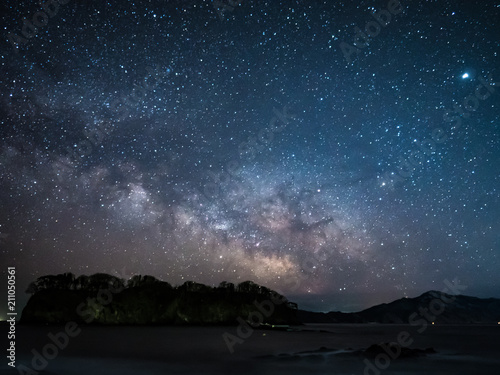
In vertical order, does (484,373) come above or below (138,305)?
below

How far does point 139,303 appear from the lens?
132 metres

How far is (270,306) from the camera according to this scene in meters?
166

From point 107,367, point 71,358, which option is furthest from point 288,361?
point 71,358

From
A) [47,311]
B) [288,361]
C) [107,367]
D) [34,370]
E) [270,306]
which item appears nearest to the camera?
[34,370]

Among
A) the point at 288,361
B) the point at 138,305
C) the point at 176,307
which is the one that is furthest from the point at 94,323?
the point at 288,361

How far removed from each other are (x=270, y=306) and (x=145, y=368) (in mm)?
142930

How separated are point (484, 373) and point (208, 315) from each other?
11966 cm

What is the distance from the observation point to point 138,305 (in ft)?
431

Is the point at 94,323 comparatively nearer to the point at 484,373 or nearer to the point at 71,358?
the point at 71,358

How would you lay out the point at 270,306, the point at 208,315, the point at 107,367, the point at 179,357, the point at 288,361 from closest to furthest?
1. the point at 107,367
2. the point at 288,361
3. the point at 179,357
4. the point at 208,315
5. the point at 270,306

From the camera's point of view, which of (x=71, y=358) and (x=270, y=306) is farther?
(x=270, y=306)

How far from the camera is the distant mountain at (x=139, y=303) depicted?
414 feet

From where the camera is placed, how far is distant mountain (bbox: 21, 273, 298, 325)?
126m

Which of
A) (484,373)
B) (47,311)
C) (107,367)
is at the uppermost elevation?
(47,311)
